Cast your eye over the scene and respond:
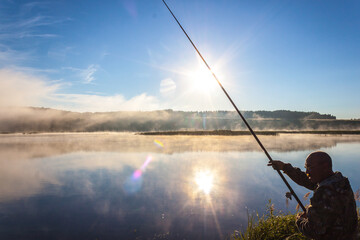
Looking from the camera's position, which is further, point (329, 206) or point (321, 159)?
point (321, 159)

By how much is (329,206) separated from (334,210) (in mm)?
88

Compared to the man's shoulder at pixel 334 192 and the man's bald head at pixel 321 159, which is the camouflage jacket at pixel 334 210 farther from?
the man's bald head at pixel 321 159

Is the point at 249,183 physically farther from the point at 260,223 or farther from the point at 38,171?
the point at 38,171

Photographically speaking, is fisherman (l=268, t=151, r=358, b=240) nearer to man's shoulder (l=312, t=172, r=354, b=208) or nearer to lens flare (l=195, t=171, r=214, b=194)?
man's shoulder (l=312, t=172, r=354, b=208)

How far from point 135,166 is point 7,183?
961 cm

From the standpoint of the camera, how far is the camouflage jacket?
10.8ft

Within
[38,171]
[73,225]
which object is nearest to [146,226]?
[73,225]

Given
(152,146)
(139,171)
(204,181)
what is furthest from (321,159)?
(152,146)

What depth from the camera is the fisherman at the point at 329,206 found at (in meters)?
3.30

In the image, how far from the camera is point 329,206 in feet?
10.9

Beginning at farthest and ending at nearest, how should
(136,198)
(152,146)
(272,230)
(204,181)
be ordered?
(152,146), (204,181), (136,198), (272,230)

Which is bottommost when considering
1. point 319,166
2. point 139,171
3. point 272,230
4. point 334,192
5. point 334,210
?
point 139,171

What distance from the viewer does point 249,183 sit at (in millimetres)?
15930

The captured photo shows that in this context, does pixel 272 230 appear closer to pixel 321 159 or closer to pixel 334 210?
pixel 334 210
